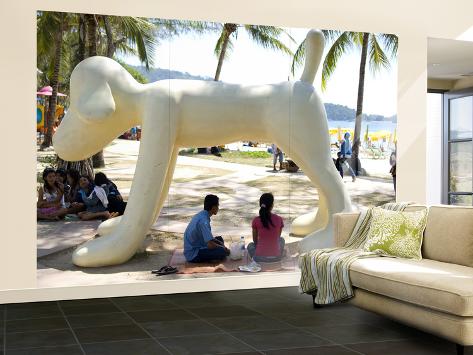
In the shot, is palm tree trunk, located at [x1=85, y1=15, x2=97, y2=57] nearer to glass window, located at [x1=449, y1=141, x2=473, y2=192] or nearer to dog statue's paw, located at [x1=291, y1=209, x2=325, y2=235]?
dog statue's paw, located at [x1=291, y1=209, x2=325, y2=235]

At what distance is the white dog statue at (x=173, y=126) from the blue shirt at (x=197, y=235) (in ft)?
1.14

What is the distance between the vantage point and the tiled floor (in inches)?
169

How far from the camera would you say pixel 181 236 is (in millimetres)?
6387

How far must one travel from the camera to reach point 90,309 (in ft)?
18.3

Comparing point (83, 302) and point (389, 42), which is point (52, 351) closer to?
point (83, 302)

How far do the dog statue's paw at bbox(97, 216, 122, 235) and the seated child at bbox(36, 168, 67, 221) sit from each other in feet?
1.13

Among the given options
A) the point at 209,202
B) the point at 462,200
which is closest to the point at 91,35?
the point at 209,202

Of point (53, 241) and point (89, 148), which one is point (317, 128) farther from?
point (53, 241)

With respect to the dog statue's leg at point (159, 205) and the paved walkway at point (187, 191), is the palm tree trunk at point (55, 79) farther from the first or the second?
A: the dog statue's leg at point (159, 205)

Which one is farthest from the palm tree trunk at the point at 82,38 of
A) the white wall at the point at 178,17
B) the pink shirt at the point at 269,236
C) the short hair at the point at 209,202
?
the pink shirt at the point at 269,236

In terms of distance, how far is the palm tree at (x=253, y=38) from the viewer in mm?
6520

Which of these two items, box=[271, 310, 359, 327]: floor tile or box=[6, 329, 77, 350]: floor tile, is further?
box=[271, 310, 359, 327]: floor tile

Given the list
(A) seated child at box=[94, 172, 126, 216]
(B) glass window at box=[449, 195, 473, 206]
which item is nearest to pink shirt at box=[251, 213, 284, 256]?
(A) seated child at box=[94, 172, 126, 216]

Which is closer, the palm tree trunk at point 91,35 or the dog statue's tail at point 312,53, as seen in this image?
the palm tree trunk at point 91,35
